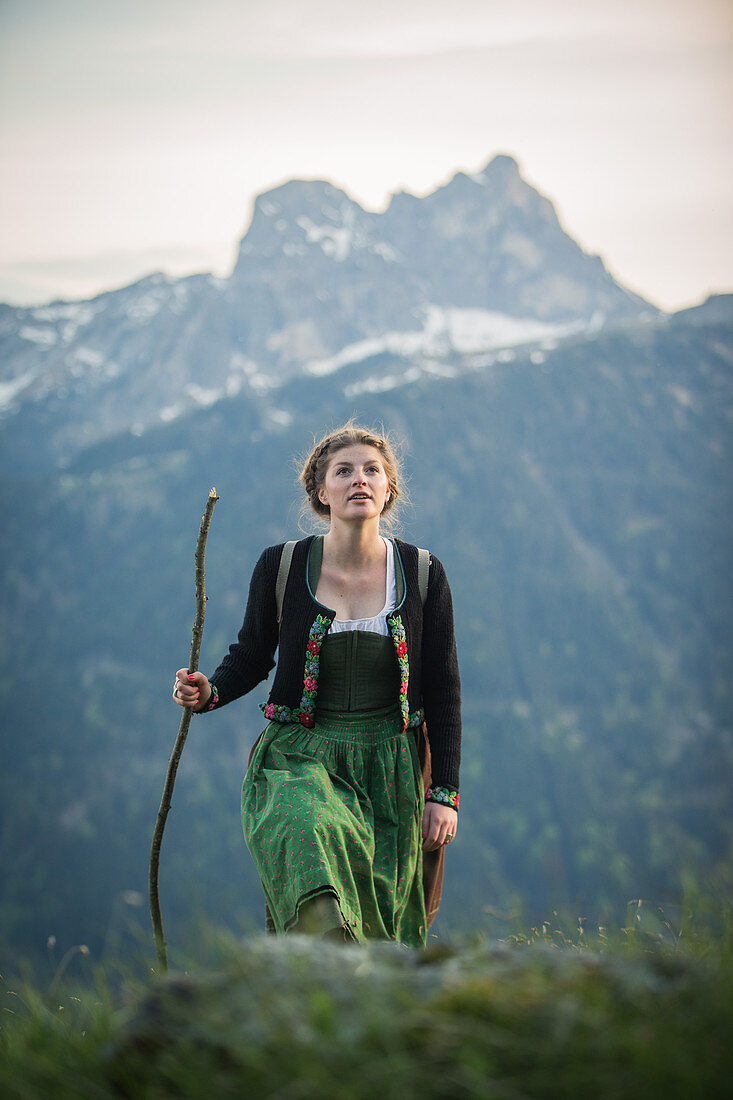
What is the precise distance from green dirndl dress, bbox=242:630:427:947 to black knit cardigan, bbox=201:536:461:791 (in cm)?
6

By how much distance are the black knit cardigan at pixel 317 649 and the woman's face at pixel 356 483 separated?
0.73ft

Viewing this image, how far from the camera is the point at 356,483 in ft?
13.4

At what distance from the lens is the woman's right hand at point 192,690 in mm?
3814

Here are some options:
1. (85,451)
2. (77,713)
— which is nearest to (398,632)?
(77,713)

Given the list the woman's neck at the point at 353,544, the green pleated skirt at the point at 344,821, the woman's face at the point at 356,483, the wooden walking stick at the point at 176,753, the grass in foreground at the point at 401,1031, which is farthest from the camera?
the woman's neck at the point at 353,544

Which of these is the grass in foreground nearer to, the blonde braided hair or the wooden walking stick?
the wooden walking stick

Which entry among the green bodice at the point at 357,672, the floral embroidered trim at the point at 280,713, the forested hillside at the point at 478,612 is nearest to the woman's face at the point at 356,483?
the green bodice at the point at 357,672

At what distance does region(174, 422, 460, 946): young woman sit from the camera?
3688 millimetres

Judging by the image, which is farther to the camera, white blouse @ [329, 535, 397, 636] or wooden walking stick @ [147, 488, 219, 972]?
white blouse @ [329, 535, 397, 636]

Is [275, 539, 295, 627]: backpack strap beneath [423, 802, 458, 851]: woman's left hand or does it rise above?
above

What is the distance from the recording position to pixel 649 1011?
6.11 ft

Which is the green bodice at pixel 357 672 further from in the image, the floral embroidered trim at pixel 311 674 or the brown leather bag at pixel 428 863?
the brown leather bag at pixel 428 863

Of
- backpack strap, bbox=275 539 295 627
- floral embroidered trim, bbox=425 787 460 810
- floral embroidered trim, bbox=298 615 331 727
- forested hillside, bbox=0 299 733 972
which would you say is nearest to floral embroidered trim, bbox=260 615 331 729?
floral embroidered trim, bbox=298 615 331 727

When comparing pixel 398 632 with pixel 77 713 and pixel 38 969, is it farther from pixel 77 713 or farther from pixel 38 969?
pixel 77 713
